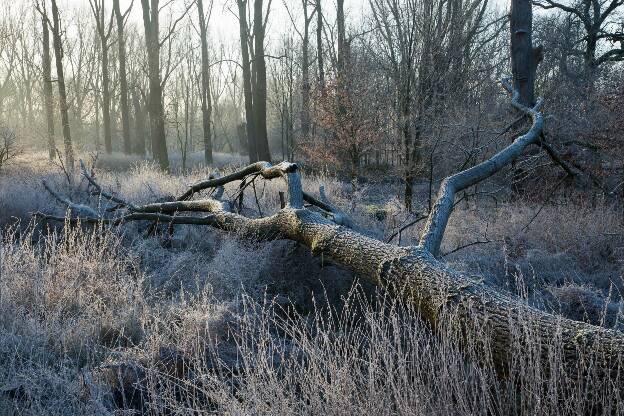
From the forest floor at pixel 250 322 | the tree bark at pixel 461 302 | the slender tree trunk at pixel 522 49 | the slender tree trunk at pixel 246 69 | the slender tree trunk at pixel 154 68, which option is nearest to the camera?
the tree bark at pixel 461 302

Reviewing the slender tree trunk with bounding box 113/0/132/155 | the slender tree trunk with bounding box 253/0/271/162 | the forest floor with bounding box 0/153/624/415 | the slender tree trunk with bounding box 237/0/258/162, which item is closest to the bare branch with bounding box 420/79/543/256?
the forest floor with bounding box 0/153/624/415

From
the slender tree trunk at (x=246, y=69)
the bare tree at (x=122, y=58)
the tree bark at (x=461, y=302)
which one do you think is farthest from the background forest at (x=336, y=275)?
the bare tree at (x=122, y=58)

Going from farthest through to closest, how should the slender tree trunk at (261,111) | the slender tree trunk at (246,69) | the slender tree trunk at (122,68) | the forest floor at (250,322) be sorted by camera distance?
the slender tree trunk at (122,68) → the slender tree trunk at (246,69) → the slender tree trunk at (261,111) → the forest floor at (250,322)

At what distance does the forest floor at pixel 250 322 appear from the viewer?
2.18 metres

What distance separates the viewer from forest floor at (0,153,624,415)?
2.18 m

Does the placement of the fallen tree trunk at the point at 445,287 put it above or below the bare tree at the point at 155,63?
below

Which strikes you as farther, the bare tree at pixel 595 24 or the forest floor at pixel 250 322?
the bare tree at pixel 595 24

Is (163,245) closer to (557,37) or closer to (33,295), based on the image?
(33,295)

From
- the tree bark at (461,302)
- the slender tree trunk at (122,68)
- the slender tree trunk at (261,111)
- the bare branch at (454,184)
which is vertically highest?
the slender tree trunk at (122,68)

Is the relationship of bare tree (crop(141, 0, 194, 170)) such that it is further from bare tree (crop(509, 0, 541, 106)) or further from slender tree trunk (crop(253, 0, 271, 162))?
bare tree (crop(509, 0, 541, 106))

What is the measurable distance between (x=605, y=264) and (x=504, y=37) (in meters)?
19.6

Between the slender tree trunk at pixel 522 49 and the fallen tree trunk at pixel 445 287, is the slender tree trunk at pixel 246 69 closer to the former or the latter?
the slender tree trunk at pixel 522 49

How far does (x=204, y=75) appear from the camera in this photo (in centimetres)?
2427

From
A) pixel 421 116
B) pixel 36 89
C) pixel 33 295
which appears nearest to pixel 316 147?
pixel 421 116
